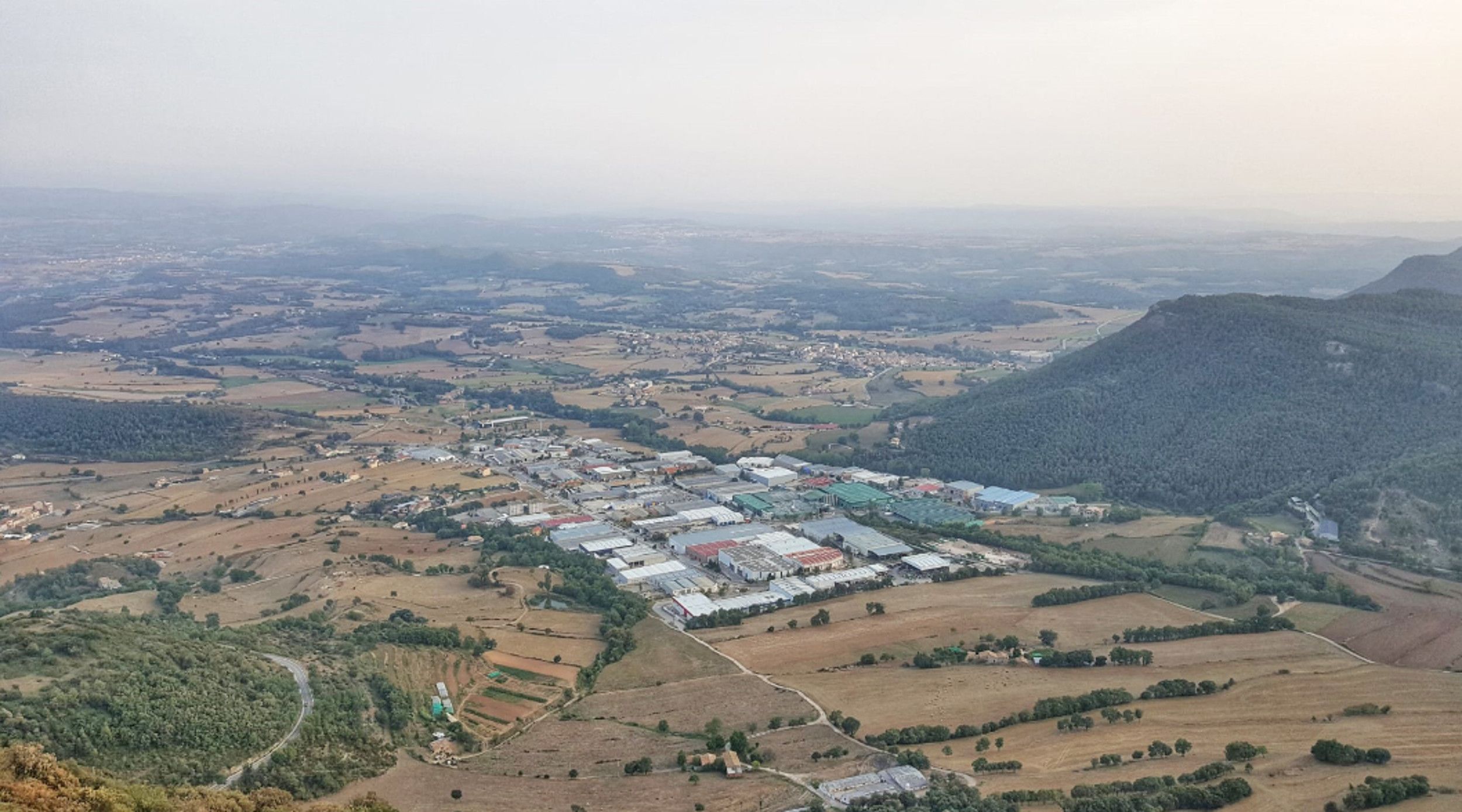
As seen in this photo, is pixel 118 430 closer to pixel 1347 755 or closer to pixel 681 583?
pixel 681 583

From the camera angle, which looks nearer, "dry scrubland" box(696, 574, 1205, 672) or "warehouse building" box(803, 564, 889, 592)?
"dry scrubland" box(696, 574, 1205, 672)

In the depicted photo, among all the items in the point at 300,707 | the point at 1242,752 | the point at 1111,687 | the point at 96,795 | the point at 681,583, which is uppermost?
the point at 96,795

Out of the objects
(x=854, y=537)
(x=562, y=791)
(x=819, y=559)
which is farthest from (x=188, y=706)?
(x=854, y=537)

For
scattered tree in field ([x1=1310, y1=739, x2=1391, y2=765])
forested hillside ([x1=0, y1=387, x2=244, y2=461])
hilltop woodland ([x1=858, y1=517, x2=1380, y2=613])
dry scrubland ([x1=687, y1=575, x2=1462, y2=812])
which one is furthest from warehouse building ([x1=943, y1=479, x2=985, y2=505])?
forested hillside ([x1=0, y1=387, x2=244, y2=461])

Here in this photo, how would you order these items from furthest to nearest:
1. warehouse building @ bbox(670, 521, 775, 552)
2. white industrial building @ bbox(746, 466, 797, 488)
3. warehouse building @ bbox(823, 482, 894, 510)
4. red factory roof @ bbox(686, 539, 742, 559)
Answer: white industrial building @ bbox(746, 466, 797, 488)
warehouse building @ bbox(823, 482, 894, 510)
warehouse building @ bbox(670, 521, 775, 552)
red factory roof @ bbox(686, 539, 742, 559)

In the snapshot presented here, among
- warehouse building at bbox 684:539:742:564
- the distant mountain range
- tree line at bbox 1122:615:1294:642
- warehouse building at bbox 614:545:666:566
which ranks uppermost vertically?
the distant mountain range

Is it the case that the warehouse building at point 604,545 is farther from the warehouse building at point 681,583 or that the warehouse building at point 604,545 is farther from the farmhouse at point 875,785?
the farmhouse at point 875,785

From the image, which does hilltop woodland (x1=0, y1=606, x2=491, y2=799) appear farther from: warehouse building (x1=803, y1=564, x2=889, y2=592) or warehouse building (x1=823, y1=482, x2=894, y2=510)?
warehouse building (x1=823, y1=482, x2=894, y2=510)

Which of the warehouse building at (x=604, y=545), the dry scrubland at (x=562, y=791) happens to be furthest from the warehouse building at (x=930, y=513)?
the dry scrubland at (x=562, y=791)
